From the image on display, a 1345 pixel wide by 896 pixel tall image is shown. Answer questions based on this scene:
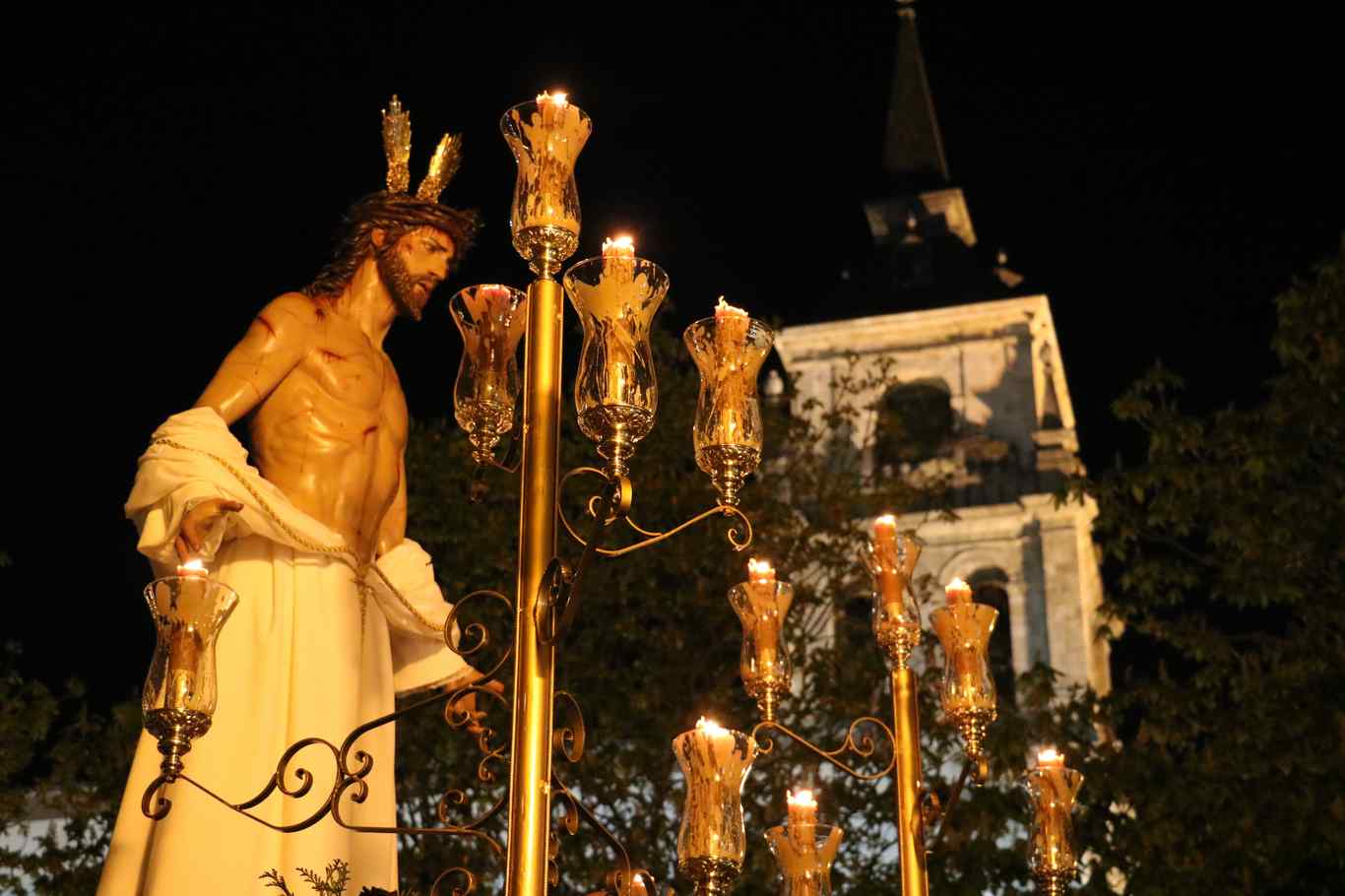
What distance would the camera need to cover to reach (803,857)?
6074 millimetres

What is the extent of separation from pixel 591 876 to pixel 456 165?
974 centimetres

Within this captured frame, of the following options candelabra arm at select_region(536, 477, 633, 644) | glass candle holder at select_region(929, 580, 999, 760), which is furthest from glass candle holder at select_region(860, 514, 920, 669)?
candelabra arm at select_region(536, 477, 633, 644)

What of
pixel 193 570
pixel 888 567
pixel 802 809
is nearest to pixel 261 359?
pixel 193 570

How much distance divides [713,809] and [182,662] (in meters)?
1.47

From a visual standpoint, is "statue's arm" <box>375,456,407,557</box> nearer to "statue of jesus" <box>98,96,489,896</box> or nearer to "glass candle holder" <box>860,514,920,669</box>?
"statue of jesus" <box>98,96,489,896</box>

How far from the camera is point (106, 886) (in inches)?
226

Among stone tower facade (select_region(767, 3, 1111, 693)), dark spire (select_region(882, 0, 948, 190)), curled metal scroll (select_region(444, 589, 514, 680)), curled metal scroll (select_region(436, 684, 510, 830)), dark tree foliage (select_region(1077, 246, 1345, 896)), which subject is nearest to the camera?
curled metal scroll (select_region(436, 684, 510, 830))

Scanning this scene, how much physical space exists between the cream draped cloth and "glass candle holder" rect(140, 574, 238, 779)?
939mm

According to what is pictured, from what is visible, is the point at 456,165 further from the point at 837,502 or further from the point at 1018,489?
the point at 1018,489

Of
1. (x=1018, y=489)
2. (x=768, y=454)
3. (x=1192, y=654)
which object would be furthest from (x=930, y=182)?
(x=1192, y=654)

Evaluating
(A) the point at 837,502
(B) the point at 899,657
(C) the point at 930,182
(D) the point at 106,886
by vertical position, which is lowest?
(D) the point at 106,886

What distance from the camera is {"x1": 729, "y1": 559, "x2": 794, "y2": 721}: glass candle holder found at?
668 cm

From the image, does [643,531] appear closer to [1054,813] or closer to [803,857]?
[803,857]

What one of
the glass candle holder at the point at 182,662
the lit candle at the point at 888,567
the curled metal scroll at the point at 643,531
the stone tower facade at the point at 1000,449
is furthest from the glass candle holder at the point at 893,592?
the stone tower facade at the point at 1000,449
